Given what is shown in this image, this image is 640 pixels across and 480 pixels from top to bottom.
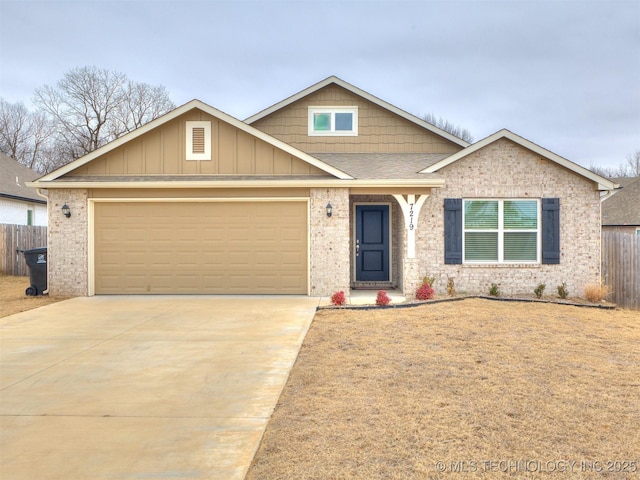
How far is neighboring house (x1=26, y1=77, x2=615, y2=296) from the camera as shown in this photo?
1155cm

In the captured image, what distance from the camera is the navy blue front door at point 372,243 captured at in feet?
43.4

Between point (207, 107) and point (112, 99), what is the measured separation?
93.9ft

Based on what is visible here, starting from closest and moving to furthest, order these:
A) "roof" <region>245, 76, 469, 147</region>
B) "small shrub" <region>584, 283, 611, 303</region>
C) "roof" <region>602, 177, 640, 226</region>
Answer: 1. "small shrub" <region>584, 283, 611, 303</region>
2. "roof" <region>245, 76, 469, 147</region>
3. "roof" <region>602, 177, 640, 226</region>

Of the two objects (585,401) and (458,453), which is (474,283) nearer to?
(585,401)

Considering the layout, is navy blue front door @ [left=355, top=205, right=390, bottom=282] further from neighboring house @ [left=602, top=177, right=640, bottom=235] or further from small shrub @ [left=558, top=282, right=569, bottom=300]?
neighboring house @ [left=602, top=177, right=640, bottom=235]

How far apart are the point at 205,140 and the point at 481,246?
7.18 m

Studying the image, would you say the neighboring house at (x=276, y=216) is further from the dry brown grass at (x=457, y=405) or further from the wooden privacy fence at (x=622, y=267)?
the dry brown grass at (x=457, y=405)

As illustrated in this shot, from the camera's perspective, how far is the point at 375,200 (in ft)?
43.2

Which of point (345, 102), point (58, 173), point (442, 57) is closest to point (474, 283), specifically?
point (345, 102)

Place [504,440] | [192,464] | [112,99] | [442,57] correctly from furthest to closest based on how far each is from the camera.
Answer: [112,99] < [442,57] < [504,440] < [192,464]

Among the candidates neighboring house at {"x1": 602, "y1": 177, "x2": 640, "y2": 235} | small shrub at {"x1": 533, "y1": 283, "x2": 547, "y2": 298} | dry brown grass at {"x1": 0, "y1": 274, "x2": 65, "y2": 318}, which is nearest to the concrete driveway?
dry brown grass at {"x1": 0, "y1": 274, "x2": 65, "y2": 318}

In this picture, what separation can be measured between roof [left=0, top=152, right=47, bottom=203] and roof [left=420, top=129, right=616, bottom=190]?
19479 millimetres

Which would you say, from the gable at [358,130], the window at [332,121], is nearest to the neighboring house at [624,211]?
the gable at [358,130]

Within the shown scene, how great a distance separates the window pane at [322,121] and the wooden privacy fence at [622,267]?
8.12m
